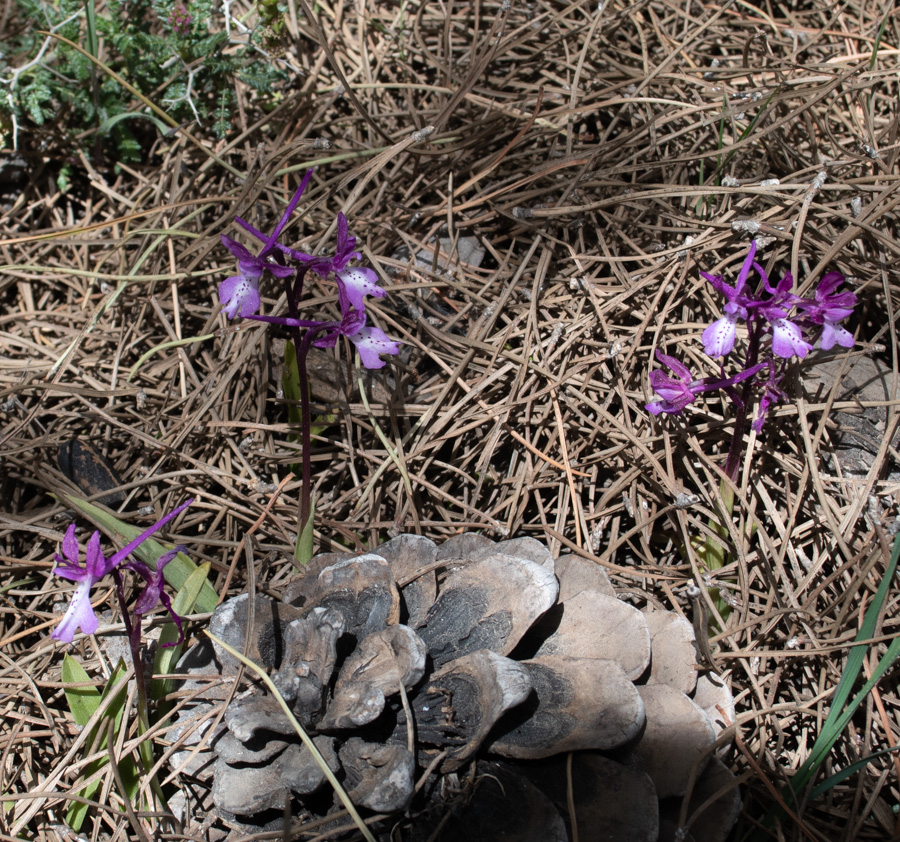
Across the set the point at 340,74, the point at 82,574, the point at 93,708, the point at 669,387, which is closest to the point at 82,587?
the point at 82,574

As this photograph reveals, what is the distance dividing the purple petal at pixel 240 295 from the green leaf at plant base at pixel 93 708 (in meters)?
0.87

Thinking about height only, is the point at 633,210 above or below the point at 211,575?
above

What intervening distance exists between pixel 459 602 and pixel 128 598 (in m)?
0.90

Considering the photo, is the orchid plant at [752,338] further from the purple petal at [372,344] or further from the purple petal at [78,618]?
the purple petal at [78,618]

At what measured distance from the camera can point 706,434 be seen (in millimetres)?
→ 2148

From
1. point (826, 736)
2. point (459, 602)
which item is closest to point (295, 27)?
point (459, 602)

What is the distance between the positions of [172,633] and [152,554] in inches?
7.6

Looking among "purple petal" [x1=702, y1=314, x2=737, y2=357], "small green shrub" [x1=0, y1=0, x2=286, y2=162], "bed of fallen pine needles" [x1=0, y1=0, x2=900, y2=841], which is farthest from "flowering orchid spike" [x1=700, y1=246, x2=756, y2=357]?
"small green shrub" [x1=0, y1=0, x2=286, y2=162]

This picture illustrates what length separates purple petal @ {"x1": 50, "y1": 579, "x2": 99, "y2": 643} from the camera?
4.65ft

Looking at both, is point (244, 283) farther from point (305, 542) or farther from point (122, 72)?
point (122, 72)

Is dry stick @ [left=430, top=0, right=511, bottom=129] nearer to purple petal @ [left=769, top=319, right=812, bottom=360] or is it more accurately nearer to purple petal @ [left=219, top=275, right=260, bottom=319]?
purple petal @ [left=219, top=275, right=260, bottom=319]

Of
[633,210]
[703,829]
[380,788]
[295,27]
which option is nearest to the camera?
[380,788]

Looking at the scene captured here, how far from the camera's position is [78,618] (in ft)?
4.68

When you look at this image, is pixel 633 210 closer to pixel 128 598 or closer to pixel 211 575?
pixel 211 575
